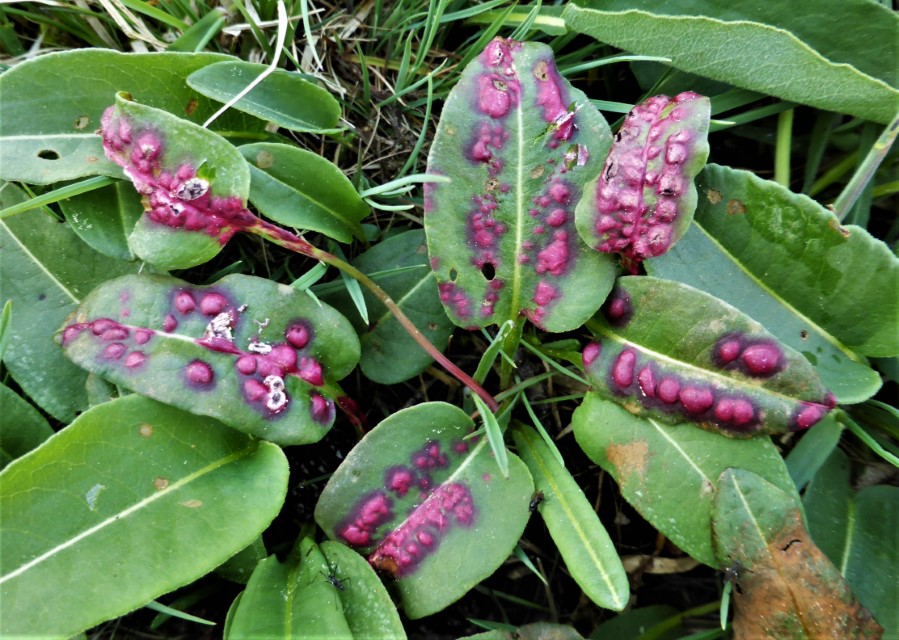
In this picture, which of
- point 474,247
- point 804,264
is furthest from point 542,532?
point 804,264

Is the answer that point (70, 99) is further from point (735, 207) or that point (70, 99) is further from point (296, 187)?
point (735, 207)

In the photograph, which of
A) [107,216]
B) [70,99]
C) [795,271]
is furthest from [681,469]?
[70,99]

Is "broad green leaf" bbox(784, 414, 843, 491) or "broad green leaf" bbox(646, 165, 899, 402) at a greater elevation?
"broad green leaf" bbox(646, 165, 899, 402)

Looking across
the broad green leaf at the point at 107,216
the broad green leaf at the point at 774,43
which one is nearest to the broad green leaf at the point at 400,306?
the broad green leaf at the point at 107,216

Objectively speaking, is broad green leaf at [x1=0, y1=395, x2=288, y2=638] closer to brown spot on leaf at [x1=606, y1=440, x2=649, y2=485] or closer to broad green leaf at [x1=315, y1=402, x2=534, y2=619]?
broad green leaf at [x1=315, y1=402, x2=534, y2=619]

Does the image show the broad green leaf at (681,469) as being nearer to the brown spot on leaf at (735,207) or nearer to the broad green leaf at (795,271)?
the broad green leaf at (795,271)

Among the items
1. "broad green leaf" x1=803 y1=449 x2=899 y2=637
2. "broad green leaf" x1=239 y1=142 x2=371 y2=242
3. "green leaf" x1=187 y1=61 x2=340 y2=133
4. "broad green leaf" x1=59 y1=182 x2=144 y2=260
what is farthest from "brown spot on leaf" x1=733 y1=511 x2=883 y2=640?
"broad green leaf" x1=59 y1=182 x2=144 y2=260
